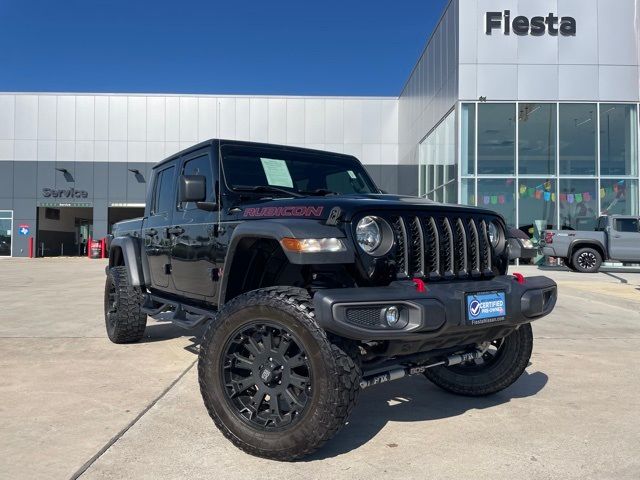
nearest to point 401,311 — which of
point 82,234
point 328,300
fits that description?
point 328,300

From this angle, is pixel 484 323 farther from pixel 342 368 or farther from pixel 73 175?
pixel 73 175

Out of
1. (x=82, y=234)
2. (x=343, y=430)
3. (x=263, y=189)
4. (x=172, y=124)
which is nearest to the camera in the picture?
(x=343, y=430)

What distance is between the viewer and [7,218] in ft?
99.1

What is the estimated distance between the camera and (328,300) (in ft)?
8.33

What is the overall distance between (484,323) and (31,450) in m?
2.63

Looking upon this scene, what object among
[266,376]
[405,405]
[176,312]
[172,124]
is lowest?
[405,405]

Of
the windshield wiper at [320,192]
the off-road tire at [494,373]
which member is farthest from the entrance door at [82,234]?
the off-road tire at [494,373]

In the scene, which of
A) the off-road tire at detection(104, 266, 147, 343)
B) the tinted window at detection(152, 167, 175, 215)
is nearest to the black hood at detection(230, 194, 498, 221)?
the tinted window at detection(152, 167, 175, 215)

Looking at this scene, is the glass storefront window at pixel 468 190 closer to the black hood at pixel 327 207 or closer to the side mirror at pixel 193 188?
the black hood at pixel 327 207

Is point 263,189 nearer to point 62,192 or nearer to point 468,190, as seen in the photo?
point 468,190

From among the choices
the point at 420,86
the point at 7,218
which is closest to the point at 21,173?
the point at 7,218

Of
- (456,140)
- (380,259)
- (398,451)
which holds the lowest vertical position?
(398,451)

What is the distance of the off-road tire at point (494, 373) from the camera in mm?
3811

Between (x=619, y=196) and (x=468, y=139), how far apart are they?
19.1 ft
